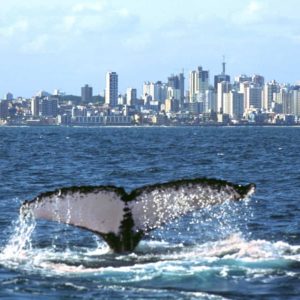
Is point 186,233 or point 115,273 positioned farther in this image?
point 186,233

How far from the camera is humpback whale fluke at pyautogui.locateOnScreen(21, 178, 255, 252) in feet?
38.2

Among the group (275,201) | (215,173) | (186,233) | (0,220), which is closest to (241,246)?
(186,233)

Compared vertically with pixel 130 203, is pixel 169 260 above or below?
below

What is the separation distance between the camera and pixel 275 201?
2514 centimetres

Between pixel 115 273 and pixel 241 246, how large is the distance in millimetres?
2641

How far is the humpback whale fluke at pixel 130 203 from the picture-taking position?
38.2ft

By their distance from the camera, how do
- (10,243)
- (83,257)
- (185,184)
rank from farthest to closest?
(10,243), (83,257), (185,184)

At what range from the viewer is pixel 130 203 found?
11.9 metres

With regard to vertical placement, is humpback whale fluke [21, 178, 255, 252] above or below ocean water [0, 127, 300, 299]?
above

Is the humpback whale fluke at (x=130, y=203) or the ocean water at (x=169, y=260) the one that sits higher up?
the humpback whale fluke at (x=130, y=203)

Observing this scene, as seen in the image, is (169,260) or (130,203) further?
(169,260)

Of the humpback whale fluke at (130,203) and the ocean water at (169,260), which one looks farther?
the ocean water at (169,260)

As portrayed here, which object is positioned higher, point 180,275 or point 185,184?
point 185,184

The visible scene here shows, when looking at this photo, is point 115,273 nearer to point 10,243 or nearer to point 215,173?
point 10,243
